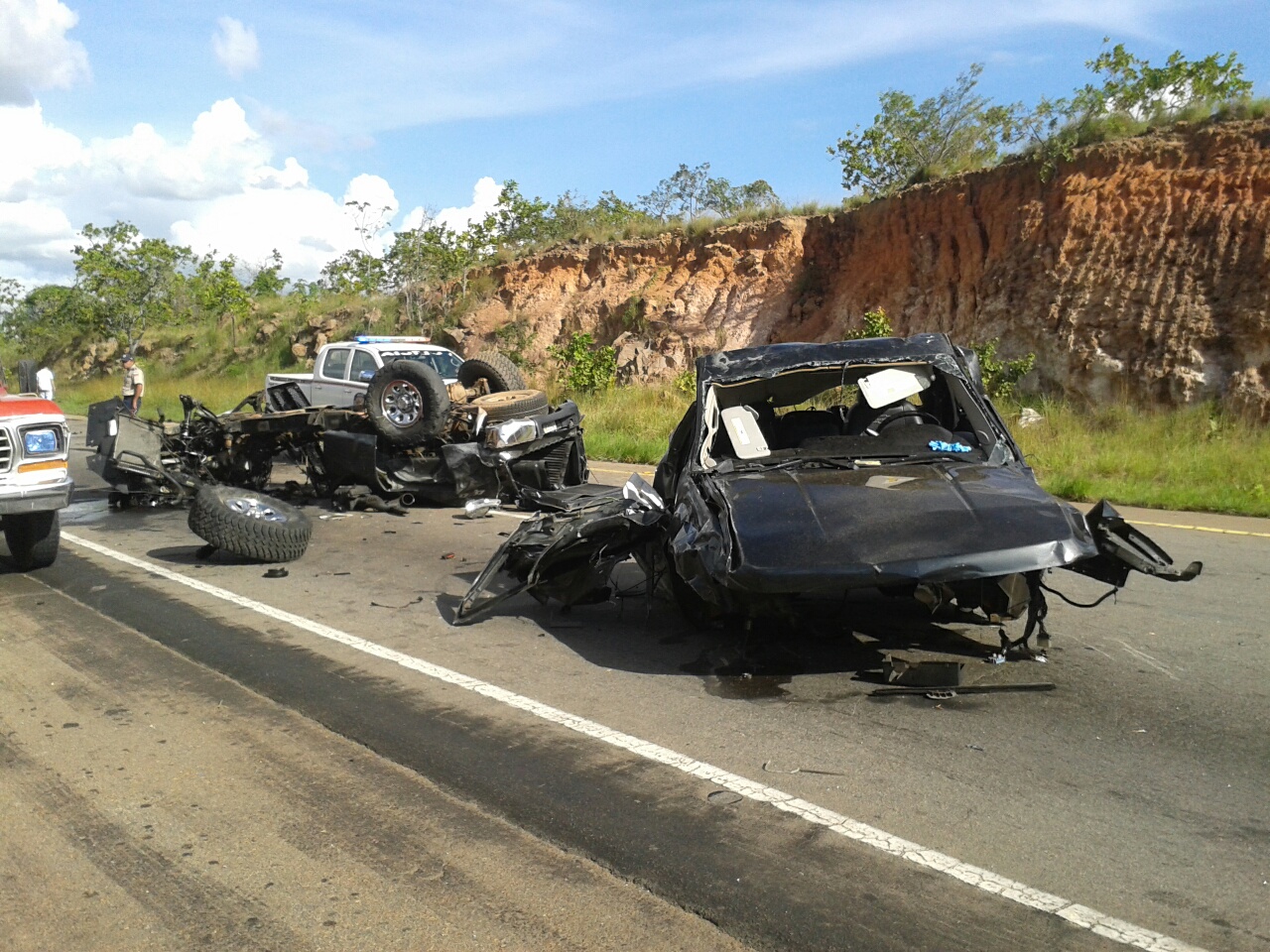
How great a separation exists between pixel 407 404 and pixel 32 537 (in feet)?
13.4

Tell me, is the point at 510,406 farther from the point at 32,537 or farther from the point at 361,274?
the point at 361,274

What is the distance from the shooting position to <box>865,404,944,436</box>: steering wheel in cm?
693

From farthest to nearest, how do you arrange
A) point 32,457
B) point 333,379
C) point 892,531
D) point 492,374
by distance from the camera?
point 333,379, point 492,374, point 32,457, point 892,531

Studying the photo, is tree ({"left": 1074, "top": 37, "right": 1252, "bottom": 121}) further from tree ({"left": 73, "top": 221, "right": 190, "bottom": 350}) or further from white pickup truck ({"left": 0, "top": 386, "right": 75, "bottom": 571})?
tree ({"left": 73, "top": 221, "right": 190, "bottom": 350})

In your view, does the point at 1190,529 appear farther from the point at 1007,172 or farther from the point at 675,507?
the point at 1007,172

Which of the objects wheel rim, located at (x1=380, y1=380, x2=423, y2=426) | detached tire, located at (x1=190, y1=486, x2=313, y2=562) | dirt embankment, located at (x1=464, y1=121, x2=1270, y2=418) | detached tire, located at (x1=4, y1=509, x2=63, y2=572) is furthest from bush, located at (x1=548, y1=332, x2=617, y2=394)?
detached tire, located at (x1=4, y1=509, x2=63, y2=572)

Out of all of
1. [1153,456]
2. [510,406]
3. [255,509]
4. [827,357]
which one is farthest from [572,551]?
[1153,456]

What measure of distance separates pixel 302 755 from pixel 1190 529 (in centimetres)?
865

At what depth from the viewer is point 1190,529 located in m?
10.4

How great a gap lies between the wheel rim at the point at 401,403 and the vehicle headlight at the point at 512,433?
3.45 feet

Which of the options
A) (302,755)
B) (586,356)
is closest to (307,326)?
(586,356)

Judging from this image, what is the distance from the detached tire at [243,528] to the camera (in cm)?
925

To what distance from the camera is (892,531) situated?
17.2ft

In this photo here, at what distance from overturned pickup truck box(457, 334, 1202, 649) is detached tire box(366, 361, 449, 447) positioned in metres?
4.40
